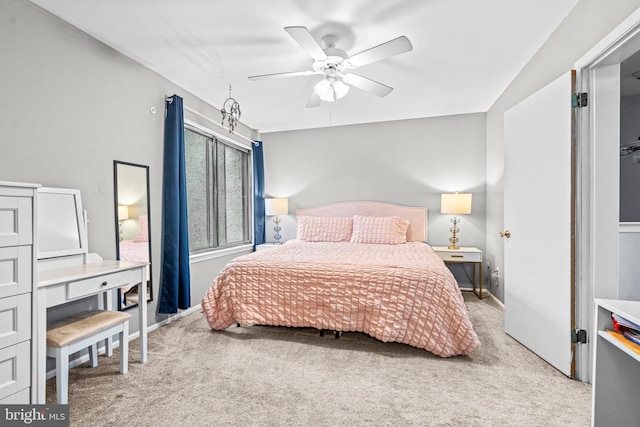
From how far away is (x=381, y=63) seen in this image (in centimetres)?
273

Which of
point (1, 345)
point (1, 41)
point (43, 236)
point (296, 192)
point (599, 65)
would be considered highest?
point (1, 41)

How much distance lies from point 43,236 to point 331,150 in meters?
3.53

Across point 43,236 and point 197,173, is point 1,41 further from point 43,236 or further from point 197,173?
point 197,173

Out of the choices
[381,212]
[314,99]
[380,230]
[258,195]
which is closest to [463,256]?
[380,230]

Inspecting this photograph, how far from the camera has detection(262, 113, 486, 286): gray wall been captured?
164 inches

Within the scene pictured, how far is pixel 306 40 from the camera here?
1941 mm

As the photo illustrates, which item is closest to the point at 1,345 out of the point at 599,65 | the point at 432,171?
the point at 599,65

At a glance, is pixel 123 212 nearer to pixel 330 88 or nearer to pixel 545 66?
pixel 330 88

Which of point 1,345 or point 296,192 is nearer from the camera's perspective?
point 1,345

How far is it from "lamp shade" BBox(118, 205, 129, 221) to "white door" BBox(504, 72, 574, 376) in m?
3.18

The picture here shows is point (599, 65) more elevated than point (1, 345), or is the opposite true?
point (599, 65)

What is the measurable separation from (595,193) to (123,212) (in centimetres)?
333

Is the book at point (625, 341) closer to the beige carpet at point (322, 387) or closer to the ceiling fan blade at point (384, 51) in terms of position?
the beige carpet at point (322, 387)

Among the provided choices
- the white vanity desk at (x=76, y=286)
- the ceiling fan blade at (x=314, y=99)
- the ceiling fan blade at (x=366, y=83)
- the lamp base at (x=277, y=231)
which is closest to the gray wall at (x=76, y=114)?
the white vanity desk at (x=76, y=286)
